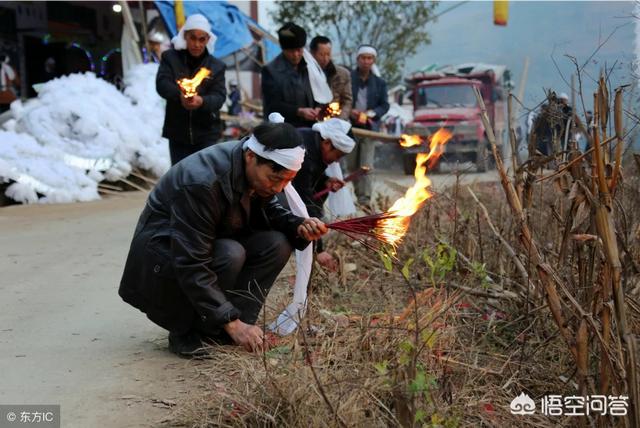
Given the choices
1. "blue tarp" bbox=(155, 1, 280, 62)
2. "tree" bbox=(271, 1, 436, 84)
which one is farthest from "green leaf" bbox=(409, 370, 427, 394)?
"tree" bbox=(271, 1, 436, 84)

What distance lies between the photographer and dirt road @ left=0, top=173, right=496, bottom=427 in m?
3.15

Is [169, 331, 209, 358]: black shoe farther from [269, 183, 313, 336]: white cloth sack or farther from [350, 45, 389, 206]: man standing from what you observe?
[350, 45, 389, 206]: man standing

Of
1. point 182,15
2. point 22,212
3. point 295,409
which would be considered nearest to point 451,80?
point 182,15

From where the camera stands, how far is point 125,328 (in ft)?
13.8

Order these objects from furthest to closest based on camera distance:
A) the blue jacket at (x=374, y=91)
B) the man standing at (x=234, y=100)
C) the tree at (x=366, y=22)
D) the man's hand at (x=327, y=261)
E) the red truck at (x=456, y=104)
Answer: the tree at (x=366, y=22)
the man standing at (x=234, y=100)
the red truck at (x=456, y=104)
the blue jacket at (x=374, y=91)
the man's hand at (x=327, y=261)

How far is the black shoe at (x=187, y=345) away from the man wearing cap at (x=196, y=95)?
2.36 metres

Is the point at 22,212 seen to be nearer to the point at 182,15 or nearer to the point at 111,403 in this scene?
the point at 111,403

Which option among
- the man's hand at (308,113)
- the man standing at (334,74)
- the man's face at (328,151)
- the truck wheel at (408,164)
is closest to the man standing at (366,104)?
the man standing at (334,74)

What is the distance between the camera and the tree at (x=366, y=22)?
21.9 meters

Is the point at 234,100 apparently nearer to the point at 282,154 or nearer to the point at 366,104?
the point at 366,104

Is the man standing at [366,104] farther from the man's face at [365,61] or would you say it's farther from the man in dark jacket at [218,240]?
the man in dark jacket at [218,240]

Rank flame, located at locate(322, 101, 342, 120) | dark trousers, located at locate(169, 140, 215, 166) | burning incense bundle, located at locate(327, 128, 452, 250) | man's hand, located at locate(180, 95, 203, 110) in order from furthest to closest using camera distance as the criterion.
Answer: flame, located at locate(322, 101, 342, 120) → dark trousers, located at locate(169, 140, 215, 166) → man's hand, located at locate(180, 95, 203, 110) → burning incense bundle, located at locate(327, 128, 452, 250)

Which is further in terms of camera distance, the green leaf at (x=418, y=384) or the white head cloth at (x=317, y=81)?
the white head cloth at (x=317, y=81)

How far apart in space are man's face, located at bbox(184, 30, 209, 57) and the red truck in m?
10.2
